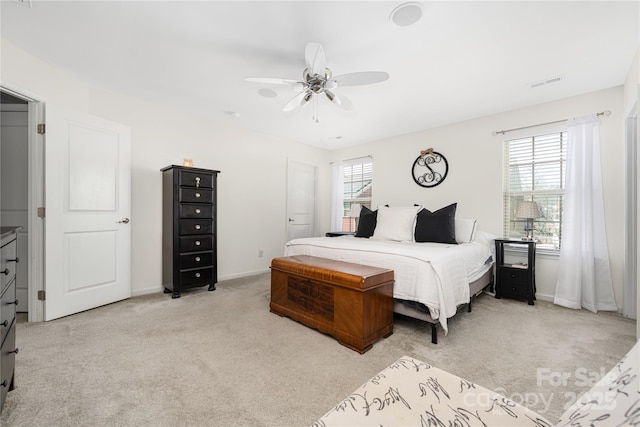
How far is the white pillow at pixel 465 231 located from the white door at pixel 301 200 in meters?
2.94

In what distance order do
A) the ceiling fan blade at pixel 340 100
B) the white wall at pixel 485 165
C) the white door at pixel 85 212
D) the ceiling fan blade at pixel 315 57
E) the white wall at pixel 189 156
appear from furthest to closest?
the white wall at pixel 485 165
the white wall at pixel 189 156
the white door at pixel 85 212
the ceiling fan blade at pixel 340 100
the ceiling fan blade at pixel 315 57

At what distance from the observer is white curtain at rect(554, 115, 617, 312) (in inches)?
116

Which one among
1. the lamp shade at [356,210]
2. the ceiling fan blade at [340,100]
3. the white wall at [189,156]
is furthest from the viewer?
the lamp shade at [356,210]

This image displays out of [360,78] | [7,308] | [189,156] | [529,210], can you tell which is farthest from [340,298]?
[189,156]

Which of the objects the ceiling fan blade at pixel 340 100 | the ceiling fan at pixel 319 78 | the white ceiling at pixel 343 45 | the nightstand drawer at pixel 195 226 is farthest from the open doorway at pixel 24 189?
the ceiling fan blade at pixel 340 100

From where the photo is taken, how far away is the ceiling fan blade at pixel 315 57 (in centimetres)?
197

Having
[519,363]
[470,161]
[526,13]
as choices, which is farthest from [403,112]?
[519,363]

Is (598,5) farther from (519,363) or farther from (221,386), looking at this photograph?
(221,386)

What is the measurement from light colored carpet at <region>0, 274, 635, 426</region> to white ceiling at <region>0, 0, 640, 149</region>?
2.46 metres

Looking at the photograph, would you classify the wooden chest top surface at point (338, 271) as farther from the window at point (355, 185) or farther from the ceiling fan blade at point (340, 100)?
the window at point (355, 185)

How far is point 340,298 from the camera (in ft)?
7.11

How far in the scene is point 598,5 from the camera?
72.6 inches

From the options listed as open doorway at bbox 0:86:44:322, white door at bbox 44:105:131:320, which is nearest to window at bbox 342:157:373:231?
white door at bbox 44:105:131:320

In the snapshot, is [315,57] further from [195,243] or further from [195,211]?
[195,243]
